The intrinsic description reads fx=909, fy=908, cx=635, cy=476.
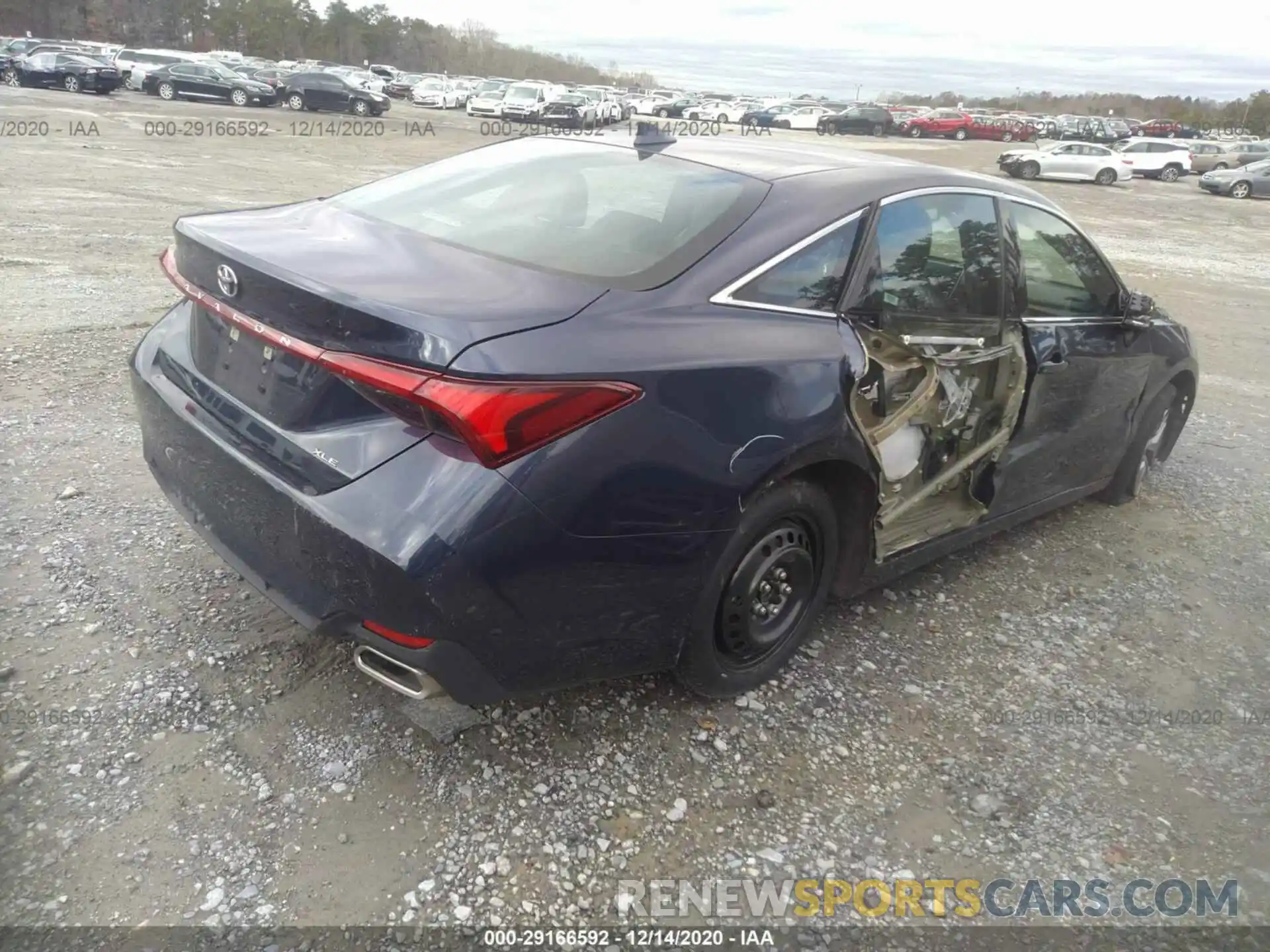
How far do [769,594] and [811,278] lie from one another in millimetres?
994

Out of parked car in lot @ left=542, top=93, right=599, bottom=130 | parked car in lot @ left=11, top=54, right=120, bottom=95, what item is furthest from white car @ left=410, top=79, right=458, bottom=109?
parked car in lot @ left=11, top=54, right=120, bottom=95

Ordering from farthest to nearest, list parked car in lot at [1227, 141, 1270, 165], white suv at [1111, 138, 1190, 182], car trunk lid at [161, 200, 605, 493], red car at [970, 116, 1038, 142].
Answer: red car at [970, 116, 1038, 142]
parked car in lot at [1227, 141, 1270, 165]
white suv at [1111, 138, 1190, 182]
car trunk lid at [161, 200, 605, 493]

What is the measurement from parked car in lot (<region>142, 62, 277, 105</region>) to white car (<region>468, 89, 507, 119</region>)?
29.0ft

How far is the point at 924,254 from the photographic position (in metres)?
3.21

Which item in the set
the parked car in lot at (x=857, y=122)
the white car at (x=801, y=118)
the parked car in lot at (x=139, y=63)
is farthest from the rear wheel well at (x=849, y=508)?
the white car at (x=801, y=118)

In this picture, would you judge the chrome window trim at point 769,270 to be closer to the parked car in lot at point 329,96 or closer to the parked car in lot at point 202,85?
the parked car in lot at point 329,96

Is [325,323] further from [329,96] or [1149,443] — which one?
[329,96]

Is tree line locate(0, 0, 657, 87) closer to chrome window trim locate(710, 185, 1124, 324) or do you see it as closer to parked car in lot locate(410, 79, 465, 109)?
parked car in lot locate(410, 79, 465, 109)

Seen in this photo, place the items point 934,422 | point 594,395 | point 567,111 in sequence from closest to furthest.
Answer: point 594,395, point 934,422, point 567,111

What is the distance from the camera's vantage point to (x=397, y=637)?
2.20 metres

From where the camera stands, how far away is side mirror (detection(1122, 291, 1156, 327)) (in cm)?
416

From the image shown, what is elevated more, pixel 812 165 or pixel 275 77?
pixel 275 77

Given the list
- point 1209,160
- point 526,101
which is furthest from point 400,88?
point 1209,160

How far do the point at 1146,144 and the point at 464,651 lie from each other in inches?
1659
